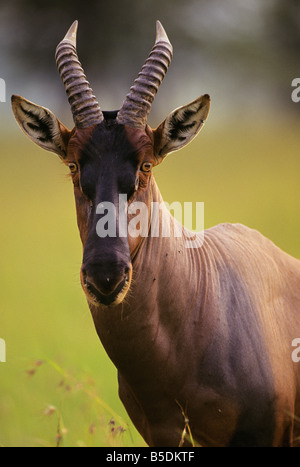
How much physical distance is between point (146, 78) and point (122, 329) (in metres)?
1.77

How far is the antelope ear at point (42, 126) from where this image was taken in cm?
483

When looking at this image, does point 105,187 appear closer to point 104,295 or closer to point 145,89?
point 104,295

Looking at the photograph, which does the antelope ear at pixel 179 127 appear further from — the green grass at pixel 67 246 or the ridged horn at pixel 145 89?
the green grass at pixel 67 246

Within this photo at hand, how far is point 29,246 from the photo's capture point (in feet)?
49.5

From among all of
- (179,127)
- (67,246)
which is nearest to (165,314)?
(179,127)

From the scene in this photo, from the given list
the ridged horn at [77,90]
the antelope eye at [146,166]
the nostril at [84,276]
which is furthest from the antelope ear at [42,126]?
the nostril at [84,276]

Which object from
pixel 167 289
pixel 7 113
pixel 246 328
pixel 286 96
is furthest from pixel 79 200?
pixel 7 113

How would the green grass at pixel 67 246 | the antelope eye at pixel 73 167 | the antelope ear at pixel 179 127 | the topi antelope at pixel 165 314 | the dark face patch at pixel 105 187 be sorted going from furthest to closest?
the green grass at pixel 67 246 < the antelope ear at pixel 179 127 < the antelope eye at pixel 73 167 < the topi antelope at pixel 165 314 < the dark face patch at pixel 105 187

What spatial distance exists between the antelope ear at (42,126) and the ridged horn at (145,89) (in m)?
0.52

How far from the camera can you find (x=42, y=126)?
4926 mm

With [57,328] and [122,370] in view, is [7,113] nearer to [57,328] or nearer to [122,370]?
[57,328]

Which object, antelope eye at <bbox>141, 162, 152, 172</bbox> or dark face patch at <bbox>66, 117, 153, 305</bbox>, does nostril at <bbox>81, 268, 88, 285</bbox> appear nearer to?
dark face patch at <bbox>66, 117, 153, 305</bbox>

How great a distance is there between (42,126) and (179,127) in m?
1.01

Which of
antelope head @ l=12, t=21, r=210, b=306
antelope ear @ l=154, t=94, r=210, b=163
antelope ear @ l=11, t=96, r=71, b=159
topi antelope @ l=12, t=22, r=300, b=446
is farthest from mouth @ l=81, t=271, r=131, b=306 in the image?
antelope ear @ l=11, t=96, r=71, b=159
